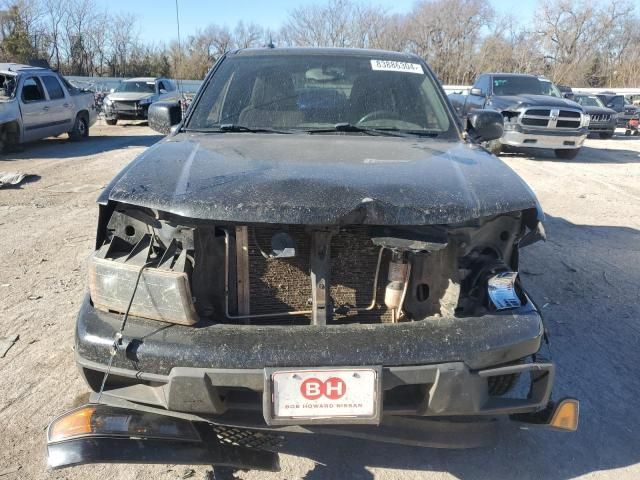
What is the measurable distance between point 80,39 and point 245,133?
121 feet

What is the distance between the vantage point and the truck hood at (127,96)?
725 inches

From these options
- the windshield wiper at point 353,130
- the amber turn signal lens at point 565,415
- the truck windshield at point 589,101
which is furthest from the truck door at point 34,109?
the truck windshield at point 589,101

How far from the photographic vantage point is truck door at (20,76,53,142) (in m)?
11.6

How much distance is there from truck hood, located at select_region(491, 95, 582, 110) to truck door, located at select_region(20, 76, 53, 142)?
10015mm

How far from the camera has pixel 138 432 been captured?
203cm

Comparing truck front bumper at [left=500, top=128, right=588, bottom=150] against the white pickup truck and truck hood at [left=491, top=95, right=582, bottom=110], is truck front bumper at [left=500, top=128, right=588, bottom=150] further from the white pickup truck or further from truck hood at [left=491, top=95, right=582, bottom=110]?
the white pickup truck

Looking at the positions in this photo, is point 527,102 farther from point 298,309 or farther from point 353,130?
point 298,309

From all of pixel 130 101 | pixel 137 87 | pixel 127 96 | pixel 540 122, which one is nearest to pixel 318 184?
pixel 540 122

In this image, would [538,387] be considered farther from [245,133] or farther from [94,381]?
[245,133]

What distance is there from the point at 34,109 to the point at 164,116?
32.7ft

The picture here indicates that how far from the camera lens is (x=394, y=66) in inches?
143

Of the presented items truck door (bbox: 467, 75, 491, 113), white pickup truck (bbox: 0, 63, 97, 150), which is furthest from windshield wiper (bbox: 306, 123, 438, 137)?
white pickup truck (bbox: 0, 63, 97, 150)

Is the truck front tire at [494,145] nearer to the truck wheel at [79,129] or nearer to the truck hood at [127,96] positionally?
the truck wheel at [79,129]

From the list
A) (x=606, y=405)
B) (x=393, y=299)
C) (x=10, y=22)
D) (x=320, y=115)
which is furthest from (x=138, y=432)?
(x=10, y=22)
